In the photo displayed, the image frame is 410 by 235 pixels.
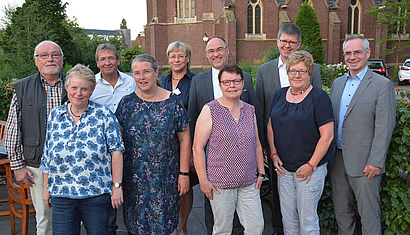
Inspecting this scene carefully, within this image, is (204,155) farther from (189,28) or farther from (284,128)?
(189,28)

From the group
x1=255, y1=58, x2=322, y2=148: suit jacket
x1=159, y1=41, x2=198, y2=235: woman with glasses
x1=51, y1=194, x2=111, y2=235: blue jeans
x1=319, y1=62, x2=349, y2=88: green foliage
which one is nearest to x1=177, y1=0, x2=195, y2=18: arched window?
x1=319, y1=62, x2=349, y2=88: green foliage

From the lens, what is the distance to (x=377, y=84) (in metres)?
2.94

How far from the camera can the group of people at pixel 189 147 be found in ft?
8.53

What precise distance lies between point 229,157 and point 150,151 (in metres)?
0.71

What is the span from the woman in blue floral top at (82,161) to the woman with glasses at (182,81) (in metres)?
1.19

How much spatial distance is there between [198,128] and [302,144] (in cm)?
99

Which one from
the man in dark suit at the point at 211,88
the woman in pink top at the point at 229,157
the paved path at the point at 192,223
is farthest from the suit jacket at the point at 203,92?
the paved path at the point at 192,223

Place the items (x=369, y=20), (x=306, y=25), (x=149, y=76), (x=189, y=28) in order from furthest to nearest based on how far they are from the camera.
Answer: (x=369, y=20)
(x=189, y=28)
(x=306, y=25)
(x=149, y=76)

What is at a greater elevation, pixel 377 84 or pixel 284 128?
pixel 377 84

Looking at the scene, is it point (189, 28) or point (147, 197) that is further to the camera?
point (189, 28)

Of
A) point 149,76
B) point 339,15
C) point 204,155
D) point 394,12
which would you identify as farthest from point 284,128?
point 339,15

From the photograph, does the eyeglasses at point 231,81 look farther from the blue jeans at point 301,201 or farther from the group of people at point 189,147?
the blue jeans at point 301,201

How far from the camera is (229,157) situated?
2740mm

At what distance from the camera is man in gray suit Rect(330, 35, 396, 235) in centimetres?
287
